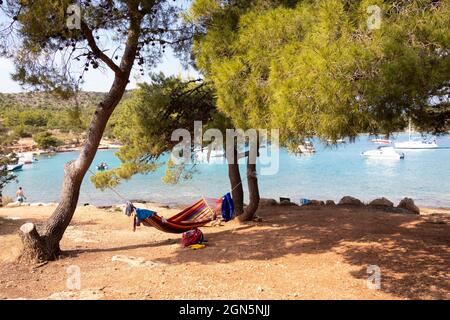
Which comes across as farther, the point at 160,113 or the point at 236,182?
the point at 236,182

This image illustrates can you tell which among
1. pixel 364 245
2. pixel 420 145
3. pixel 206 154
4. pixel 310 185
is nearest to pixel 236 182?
pixel 206 154

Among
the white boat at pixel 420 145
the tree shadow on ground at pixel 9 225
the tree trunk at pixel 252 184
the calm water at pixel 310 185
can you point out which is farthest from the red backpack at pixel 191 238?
the white boat at pixel 420 145

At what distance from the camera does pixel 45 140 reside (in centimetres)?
3988

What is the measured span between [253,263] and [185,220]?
1.60m

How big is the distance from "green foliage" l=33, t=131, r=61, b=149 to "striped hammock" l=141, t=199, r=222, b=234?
3854cm

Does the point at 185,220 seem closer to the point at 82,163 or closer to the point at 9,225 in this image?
the point at 82,163

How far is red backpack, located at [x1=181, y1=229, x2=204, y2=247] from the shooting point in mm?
4845

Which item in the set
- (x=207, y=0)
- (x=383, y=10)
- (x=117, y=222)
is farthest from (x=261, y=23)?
(x=117, y=222)

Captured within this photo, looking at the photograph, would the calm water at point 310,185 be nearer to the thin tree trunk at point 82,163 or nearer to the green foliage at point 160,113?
the green foliage at point 160,113

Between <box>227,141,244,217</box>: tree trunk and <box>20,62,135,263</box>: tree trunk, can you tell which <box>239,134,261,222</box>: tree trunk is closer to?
<box>227,141,244,217</box>: tree trunk

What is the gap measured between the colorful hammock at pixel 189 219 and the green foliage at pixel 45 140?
125ft

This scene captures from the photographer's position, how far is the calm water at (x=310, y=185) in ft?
A: 51.6

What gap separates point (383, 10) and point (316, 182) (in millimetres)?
17537

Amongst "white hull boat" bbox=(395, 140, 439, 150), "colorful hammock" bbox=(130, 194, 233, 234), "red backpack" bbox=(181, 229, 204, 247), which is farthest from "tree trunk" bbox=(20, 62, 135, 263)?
"white hull boat" bbox=(395, 140, 439, 150)
